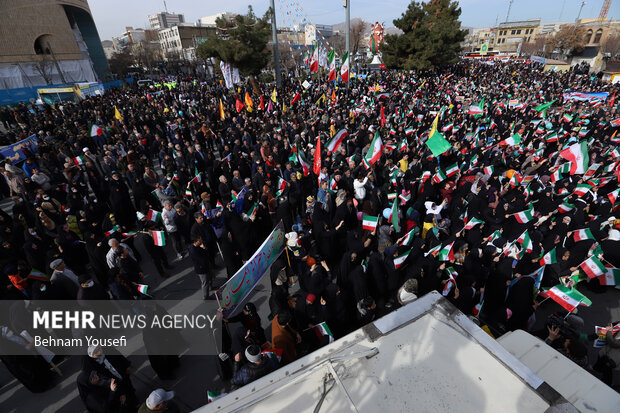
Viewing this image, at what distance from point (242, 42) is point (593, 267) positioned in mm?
27343

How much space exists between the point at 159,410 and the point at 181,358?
6.47ft

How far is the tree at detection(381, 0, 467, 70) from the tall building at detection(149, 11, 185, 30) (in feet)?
513

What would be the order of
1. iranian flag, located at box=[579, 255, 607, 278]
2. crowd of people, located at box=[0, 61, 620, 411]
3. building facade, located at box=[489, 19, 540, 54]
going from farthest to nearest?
1. building facade, located at box=[489, 19, 540, 54]
2. iranian flag, located at box=[579, 255, 607, 278]
3. crowd of people, located at box=[0, 61, 620, 411]

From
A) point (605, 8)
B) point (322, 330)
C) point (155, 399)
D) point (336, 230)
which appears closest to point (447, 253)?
point (336, 230)

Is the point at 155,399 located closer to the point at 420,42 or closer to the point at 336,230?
the point at 336,230

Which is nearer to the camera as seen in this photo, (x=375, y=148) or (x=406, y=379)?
(x=406, y=379)

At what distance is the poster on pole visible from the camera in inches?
168

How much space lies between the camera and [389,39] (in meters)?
34.3

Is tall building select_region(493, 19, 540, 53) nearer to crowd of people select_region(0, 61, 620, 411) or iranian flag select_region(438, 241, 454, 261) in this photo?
crowd of people select_region(0, 61, 620, 411)

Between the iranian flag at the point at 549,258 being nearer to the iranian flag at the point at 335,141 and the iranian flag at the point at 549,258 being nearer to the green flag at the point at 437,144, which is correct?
the green flag at the point at 437,144

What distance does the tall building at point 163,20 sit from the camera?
153125 millimetres

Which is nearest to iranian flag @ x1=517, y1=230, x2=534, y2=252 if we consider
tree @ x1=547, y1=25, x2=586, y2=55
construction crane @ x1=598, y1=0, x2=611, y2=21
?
tree @ x1=547, y1=25, x2=586, y2=55

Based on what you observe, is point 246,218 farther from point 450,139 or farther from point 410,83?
point 410,83

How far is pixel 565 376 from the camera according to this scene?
2582 mm
